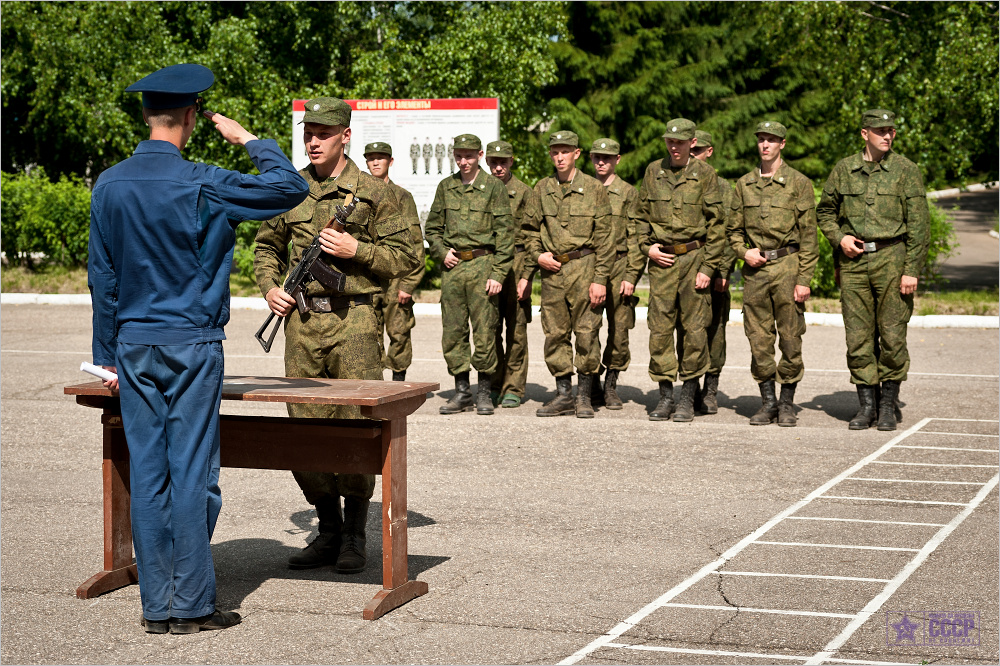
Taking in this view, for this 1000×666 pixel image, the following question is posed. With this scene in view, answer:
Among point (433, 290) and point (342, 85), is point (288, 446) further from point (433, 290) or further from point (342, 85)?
point (342, 85)

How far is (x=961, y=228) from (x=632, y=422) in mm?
32627

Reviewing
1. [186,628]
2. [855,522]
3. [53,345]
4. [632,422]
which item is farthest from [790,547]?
[53,345]

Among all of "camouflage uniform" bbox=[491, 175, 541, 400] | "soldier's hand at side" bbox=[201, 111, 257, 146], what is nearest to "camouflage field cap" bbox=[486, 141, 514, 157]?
"camouflage uniform" bbox=[491, 175, 541, 400]

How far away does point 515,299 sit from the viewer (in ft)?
38.9

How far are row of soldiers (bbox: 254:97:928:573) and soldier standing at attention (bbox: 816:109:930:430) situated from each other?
0.04 ft

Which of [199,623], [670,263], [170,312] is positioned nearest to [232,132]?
[170,312]

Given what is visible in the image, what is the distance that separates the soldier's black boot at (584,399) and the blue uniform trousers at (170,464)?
5.88 m

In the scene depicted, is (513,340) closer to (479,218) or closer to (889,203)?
(479,218)

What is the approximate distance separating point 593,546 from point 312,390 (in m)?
1.96

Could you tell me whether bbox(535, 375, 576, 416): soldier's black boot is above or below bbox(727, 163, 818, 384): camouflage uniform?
below

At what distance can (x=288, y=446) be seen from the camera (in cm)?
582

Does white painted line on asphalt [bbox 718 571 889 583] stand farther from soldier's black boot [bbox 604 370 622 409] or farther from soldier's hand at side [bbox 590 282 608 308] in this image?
soldier's black boot [bbox 604 370 622 409]

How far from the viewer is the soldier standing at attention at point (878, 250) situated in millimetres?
9945

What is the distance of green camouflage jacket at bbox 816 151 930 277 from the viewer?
9938 mm
